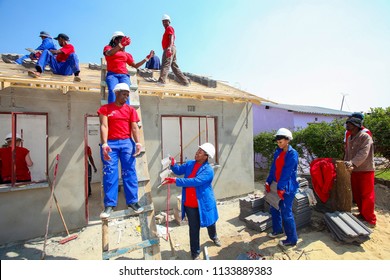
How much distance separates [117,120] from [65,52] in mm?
3762

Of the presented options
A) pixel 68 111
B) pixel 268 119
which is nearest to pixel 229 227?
pixel 68 111

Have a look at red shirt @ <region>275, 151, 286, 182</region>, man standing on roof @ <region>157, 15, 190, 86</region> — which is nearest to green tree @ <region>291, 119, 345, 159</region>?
red shirt @ <region>275, 151, 286, 182</region>

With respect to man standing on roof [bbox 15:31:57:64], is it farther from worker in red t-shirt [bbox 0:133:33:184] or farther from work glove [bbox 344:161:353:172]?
work glove [bbox 344:161:353:172]

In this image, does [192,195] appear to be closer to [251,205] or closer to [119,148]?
[119,148]

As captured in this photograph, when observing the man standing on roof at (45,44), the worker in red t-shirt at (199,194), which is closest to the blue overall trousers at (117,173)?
the worker in red t-shirt at (199,194)

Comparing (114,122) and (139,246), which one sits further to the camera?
(114,122)

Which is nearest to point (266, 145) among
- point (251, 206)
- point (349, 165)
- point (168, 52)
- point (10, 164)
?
point (251, 206)

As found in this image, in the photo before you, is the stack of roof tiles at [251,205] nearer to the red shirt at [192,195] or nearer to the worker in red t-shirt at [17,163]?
the red shirt at [192,195]

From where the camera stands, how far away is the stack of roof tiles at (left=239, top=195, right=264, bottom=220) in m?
5.38

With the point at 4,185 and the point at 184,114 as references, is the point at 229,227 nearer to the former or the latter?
the point at 184,114

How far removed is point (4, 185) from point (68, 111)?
2011 millimetres

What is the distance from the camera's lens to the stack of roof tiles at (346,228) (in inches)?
159

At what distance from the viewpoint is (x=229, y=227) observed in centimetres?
524

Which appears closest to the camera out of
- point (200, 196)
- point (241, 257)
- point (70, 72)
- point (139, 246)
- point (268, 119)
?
point (139, 246)
